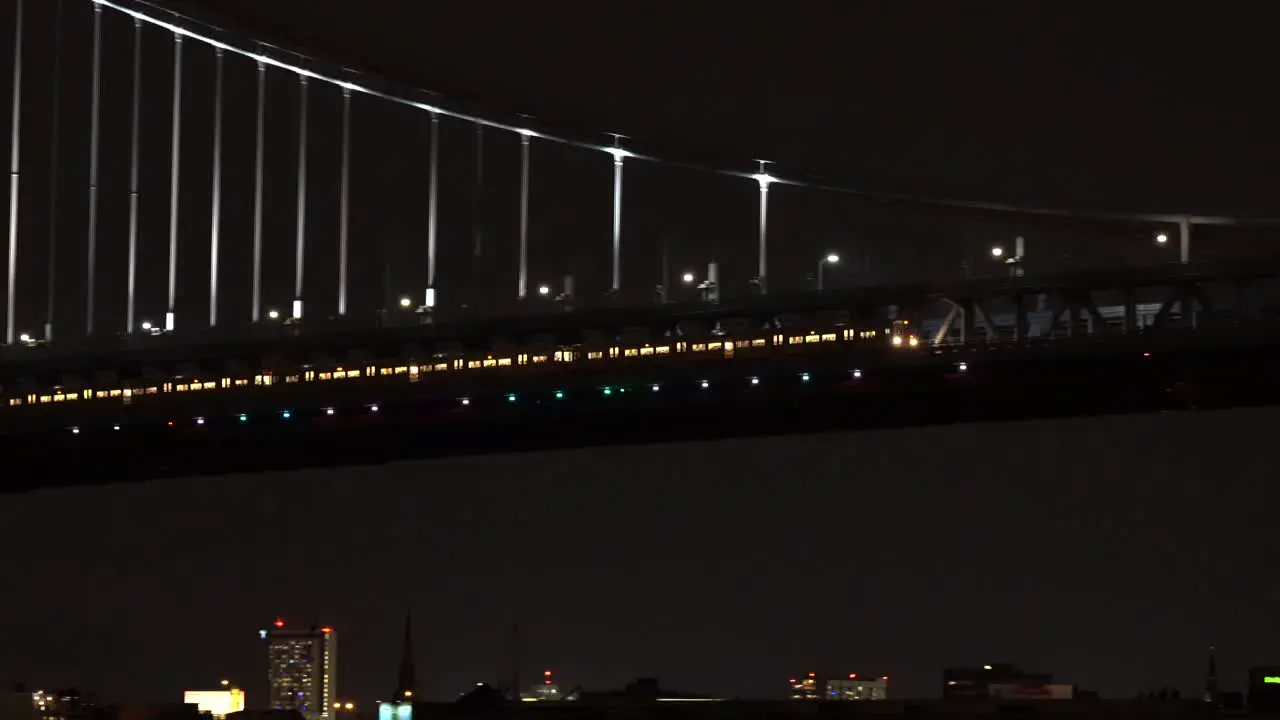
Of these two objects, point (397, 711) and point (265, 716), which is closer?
point (397, 711)

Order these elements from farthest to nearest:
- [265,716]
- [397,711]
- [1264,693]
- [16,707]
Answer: [265,716] → [397,711] → [16,707] → [1264,693]

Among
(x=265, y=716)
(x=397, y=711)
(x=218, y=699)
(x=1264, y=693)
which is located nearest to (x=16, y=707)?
(x=397, y=711)

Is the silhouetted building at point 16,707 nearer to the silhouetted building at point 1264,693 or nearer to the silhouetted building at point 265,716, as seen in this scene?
the silhouetted building at point 265,716

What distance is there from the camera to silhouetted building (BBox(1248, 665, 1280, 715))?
23.5 m

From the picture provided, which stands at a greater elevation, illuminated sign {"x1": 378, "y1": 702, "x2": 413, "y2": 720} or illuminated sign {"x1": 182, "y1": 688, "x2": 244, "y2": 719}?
illuminated sign {"x1": 378, "y1": 702, "x2": 413, "y2": 720}

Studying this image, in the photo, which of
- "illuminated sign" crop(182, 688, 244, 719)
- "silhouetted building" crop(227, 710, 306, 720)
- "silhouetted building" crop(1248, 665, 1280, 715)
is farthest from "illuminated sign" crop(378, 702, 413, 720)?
"illuminated sign" crop(182, 688, 244, 719)

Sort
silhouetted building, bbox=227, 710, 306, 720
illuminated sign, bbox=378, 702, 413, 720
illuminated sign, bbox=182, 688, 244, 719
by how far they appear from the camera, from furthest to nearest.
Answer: illuminated sign, bbox=182, 688, 244, 719
silhouetted building, bbox=227, 710, 306, 720
illuminated sign, bbox=378, 702, 413, 720

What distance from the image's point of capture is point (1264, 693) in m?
24.1

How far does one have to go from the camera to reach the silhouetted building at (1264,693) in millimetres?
23478

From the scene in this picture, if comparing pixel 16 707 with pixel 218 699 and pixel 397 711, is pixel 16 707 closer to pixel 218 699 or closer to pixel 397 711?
pixel 397 711

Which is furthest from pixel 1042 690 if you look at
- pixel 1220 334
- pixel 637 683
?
pixel 1220 334

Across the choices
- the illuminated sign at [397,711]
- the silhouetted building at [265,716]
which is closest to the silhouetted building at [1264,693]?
the illuminated sign at [397,711]

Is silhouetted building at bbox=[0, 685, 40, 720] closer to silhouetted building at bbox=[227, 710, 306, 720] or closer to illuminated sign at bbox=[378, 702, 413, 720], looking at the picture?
illuminated sign at bbox=[378, 702, 413, 720]

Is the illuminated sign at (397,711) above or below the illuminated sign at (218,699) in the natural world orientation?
above
